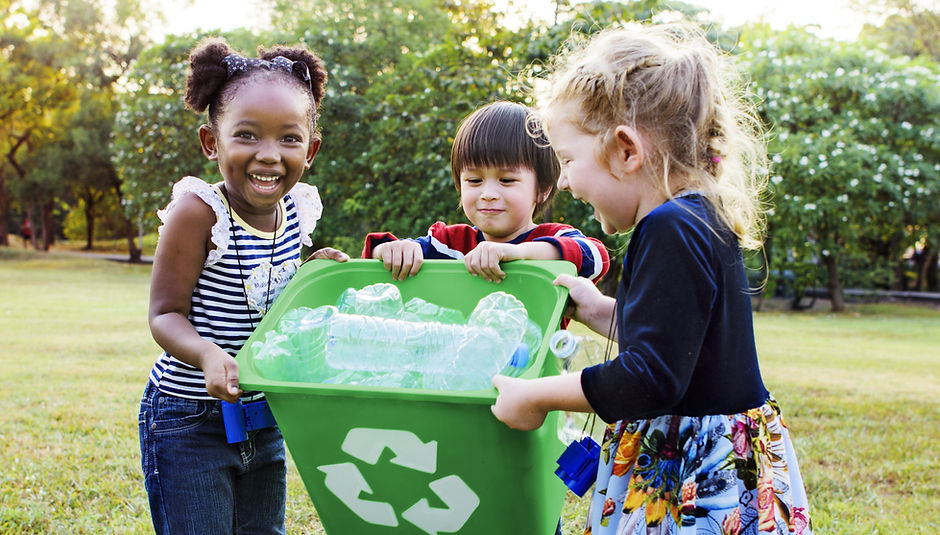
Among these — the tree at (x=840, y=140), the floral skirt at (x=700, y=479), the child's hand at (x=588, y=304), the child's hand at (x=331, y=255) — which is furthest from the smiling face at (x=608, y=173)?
the tree at (x=840, y=140)

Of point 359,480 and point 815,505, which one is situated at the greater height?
point 359,480

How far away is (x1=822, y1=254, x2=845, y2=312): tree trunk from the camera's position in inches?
526

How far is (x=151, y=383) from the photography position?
178 centimetres

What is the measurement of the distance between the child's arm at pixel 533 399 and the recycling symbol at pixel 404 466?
0.57ft

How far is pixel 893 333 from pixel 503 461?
34.0ft

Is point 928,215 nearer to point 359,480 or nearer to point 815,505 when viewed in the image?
point 815,505

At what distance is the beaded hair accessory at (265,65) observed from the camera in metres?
1.77

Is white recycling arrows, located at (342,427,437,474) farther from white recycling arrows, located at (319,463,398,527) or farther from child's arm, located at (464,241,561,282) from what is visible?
child's arm, located at (464,241,561,282)

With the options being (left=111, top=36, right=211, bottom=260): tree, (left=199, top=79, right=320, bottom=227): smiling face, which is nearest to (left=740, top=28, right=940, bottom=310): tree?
(left=199, top=79, right=320, bottom=227): smiling face

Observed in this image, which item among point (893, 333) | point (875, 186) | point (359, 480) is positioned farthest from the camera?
point (875, 186)

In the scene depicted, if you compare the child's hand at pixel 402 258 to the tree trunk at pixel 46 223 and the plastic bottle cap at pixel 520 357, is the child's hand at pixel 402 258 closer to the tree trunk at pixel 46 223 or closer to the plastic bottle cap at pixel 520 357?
the plastic bottle cap at pixel 520 357

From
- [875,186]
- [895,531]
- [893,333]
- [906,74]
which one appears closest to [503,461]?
[895,531]

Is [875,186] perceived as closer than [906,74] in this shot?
Yes

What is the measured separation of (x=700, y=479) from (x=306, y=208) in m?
1.21
